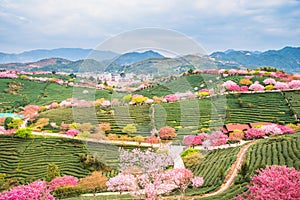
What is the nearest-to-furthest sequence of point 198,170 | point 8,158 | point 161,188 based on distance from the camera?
1. point 161,188
2. point 198,170
3. point 8,158

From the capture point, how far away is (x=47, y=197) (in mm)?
10633

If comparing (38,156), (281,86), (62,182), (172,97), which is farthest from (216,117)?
(281,86)

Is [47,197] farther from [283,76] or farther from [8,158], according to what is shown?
[283,76]

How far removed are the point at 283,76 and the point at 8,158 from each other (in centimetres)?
3947

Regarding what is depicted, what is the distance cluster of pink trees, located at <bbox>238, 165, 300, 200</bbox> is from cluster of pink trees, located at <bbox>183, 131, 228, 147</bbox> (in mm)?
Result: 1954

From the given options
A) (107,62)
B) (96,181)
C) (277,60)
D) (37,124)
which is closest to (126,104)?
(107,62)

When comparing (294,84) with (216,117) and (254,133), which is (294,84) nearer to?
(254,133)

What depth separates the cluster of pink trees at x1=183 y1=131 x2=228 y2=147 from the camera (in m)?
8.25

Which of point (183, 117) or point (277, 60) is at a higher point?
point (277, 60)

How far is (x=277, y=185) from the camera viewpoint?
7.64 meters

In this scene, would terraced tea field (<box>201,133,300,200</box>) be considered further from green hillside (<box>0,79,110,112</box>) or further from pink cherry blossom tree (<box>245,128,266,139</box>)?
green hillside (<box>0,79,110,112</box>)

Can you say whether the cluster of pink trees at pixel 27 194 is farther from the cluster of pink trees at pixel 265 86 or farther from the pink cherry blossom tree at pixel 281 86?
the pink cherry blossom tree at pixel 281 86

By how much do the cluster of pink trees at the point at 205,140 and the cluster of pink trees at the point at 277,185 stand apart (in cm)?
195

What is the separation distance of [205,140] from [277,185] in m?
8.11
